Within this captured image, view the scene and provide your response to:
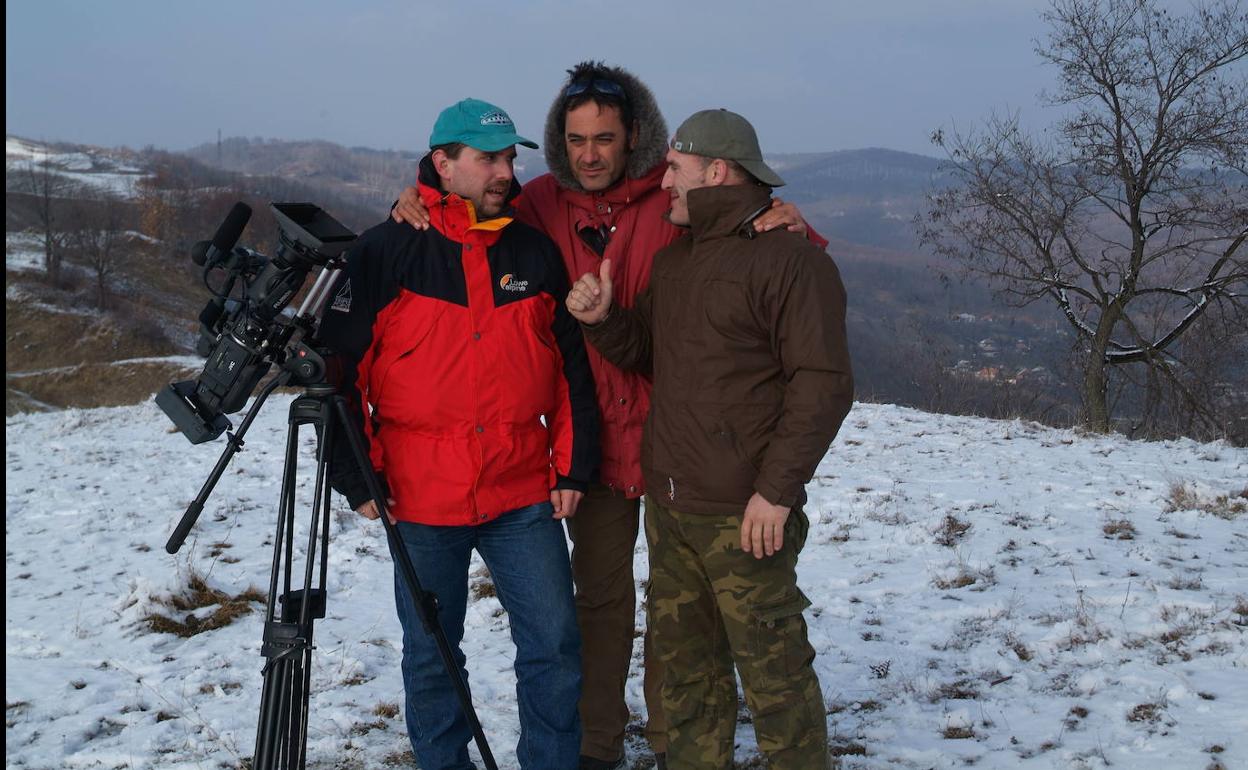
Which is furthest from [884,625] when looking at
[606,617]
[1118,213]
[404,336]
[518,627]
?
[1118,213]

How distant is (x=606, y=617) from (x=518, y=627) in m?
0.42

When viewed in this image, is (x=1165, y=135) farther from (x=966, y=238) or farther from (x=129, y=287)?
(x=129, y=287)

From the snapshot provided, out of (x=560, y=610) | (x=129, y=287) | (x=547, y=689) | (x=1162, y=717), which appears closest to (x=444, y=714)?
(x=547, y=689)

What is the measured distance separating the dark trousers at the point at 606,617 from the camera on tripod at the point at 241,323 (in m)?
1.29

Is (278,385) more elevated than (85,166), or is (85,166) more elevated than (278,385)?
(85,166)

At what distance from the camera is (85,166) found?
135375 mm

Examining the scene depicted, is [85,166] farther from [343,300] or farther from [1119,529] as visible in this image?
[1119,529]

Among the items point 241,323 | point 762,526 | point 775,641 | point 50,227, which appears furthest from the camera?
point 50,227

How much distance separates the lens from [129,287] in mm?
65625

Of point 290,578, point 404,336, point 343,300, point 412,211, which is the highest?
point 412,211

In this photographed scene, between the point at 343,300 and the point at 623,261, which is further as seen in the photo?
the point at 623,261

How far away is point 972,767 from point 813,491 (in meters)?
4.20

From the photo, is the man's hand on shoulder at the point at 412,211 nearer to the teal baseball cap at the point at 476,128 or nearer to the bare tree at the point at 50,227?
the teal baseball cap at the point at 476,128

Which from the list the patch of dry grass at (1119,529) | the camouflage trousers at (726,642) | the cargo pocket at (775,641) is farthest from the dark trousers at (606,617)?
the patch of dry grass at (1119,529)
